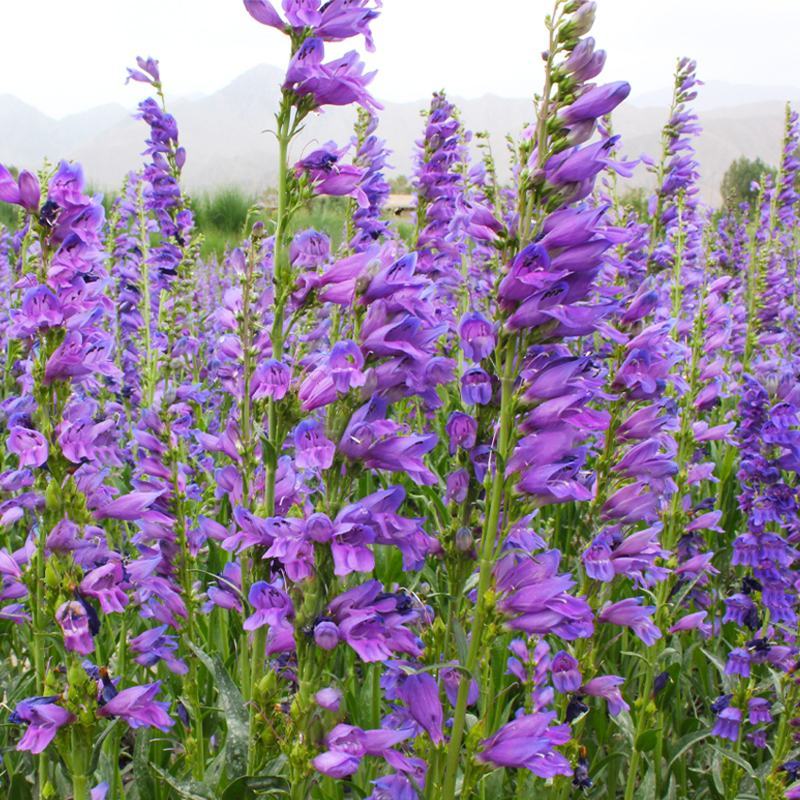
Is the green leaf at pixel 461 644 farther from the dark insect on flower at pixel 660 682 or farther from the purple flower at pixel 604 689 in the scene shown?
the dark insect on flower at pixel 660 682

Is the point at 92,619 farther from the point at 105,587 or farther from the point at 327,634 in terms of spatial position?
the point at 327,634

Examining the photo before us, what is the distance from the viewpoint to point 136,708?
192cm

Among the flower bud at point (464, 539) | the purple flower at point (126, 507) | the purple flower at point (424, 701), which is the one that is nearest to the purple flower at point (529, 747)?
the purple flower at point (424, 701)

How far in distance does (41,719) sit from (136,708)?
0.70ft

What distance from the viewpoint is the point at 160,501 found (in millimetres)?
2580

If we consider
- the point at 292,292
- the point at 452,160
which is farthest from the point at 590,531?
the point at 452,160

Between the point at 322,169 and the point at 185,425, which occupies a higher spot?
the point at 322,169

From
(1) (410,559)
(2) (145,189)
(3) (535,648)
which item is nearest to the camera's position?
(1) (410,559)

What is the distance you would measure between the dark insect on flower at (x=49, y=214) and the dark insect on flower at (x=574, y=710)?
208 cm

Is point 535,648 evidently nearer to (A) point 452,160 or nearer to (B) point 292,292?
(B) point 292,292

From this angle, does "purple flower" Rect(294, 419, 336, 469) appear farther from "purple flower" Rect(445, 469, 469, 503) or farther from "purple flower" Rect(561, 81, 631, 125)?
"purple flower" Rect(561, 81, 631, 125)

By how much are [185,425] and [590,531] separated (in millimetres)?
1695

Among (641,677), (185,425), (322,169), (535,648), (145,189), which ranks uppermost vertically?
(145,189)

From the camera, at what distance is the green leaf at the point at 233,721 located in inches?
80.1
